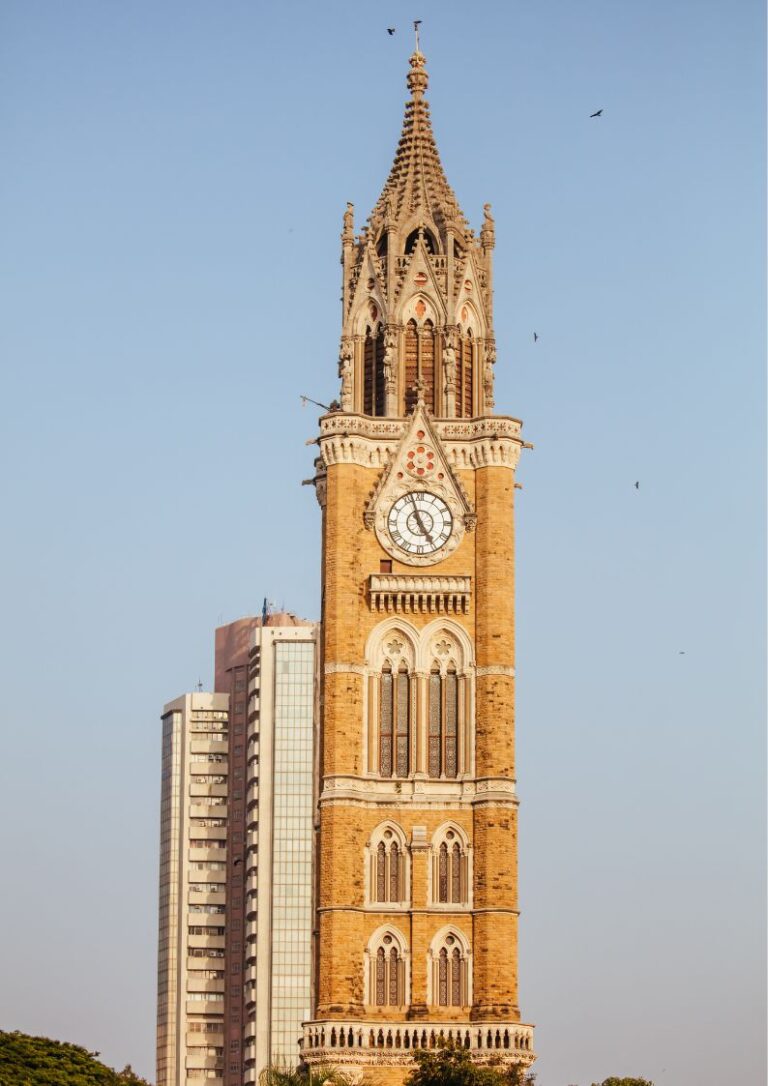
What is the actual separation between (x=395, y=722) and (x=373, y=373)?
535 inches

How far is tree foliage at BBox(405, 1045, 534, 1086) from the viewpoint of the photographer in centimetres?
7612

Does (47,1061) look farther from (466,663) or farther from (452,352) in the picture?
(452,352)

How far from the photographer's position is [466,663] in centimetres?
8994

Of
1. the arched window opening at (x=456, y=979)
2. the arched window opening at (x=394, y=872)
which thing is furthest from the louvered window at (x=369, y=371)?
the arched window opening at (x=456, y=979)

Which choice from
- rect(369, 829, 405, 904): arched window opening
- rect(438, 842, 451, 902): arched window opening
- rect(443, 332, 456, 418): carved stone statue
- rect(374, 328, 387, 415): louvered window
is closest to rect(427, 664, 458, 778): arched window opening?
rect(438, 842, 451, 902): arched window opening

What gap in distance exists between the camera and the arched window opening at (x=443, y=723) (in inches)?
3504

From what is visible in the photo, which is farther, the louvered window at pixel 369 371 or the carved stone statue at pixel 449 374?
the louvered window at pixel 369 371

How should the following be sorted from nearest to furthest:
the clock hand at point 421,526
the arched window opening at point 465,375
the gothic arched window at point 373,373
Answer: the clock hand at point 421,526 → the gothic arched window at point 373,373 → the arched window opening at point 465,375

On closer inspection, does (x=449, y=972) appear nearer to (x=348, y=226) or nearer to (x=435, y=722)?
(x=435, y=722)

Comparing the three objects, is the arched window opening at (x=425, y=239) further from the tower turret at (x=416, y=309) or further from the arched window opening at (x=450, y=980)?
the arched window opening at (x=450, y=980)

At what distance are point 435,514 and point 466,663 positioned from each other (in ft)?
18.2

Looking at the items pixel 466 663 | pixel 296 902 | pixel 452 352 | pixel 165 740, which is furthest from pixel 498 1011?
pixel 165 740

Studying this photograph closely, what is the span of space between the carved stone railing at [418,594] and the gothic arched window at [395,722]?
2139 millimetres

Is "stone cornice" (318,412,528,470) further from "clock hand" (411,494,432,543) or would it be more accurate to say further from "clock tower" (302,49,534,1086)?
"clock hand" (411,494,432,543)
